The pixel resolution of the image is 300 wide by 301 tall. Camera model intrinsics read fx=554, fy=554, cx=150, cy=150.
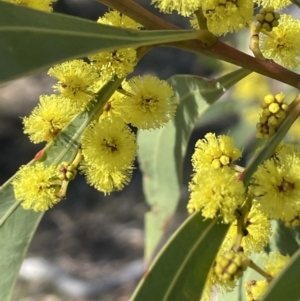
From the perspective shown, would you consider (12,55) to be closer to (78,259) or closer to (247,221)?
(247,221)

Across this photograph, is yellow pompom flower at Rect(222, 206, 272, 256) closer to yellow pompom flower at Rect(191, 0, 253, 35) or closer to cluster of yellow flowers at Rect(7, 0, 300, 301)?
cluster of yellow flowers at Rect(7, 0, 300, 301)

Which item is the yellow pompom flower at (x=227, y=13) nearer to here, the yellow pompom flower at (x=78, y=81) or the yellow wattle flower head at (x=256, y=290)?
the yellow pompom flower at (x=78, y=81)

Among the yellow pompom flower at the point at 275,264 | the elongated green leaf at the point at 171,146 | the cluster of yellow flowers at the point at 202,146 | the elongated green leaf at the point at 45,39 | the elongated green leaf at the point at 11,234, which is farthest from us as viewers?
the elongated green leaf at the point at 171,146

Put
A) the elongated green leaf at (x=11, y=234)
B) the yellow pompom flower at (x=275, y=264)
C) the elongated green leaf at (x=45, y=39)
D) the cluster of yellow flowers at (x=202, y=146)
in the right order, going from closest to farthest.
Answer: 1. the elongated green leaf at (x=45, y=39)
2. the cluster of yellow flowers at (x=202, y=146)
3. the yellow pompom flower at (x=275, y=264)
4. the elongated green leaf at (x=11, y=234)

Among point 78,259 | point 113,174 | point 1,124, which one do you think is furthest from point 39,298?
point 113,174

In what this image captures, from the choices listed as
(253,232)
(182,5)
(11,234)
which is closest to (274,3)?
(182,5)

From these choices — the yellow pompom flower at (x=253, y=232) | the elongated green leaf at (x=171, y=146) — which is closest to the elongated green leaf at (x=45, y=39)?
the yellow pompom flower at (x=253, y=232)
